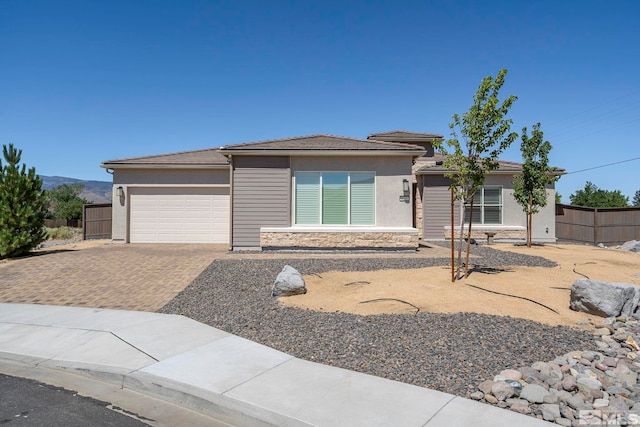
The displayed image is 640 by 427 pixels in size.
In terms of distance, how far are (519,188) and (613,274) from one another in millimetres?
7743

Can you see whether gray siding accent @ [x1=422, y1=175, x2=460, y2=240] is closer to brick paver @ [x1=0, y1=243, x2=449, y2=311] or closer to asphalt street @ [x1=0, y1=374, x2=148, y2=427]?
brick paver @ [x1=0, y1=243, x2=449, y2=311]

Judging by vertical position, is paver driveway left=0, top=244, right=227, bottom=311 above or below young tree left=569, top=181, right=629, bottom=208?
below

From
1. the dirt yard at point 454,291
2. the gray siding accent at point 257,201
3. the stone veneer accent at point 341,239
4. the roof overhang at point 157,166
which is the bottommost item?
the dirt yard at point 454,291

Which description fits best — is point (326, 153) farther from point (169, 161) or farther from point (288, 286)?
point (288, 286)

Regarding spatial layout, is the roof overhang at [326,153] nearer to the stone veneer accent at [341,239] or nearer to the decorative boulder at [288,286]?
the stone veneer accent at [341,239]

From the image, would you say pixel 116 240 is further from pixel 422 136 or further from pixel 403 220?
pixel 422 136

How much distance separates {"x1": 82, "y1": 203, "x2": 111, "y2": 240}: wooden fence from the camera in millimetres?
20984

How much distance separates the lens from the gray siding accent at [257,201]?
15.1 metres

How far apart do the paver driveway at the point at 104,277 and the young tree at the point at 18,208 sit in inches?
24.7

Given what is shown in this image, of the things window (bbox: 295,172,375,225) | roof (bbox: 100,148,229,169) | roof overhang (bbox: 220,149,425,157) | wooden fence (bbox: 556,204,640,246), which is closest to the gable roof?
roof overhang (bbox: 220,149,425,157)

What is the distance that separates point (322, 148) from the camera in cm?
1469

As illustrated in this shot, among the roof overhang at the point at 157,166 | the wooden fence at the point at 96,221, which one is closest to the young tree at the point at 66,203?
the wooden fence at the point at 96,221

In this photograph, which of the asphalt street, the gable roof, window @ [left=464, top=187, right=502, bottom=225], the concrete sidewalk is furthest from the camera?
window @ [left=464, top=187, right=502, bottom=225]

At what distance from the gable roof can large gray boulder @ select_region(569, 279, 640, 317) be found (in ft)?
27.8
